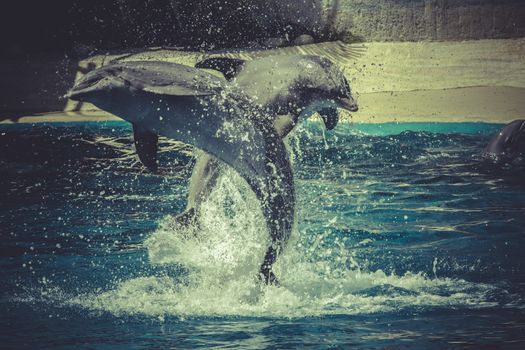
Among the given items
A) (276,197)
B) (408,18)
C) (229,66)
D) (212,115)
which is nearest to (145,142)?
(212,115)

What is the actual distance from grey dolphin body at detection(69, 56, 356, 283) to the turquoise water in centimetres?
56

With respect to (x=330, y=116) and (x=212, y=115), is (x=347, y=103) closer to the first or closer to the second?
(x=330, y=116)

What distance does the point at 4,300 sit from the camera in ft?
16.9

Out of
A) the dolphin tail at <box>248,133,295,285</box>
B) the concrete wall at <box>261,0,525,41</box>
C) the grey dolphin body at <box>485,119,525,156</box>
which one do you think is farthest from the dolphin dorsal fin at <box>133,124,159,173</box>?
the concrete wall at <box>261,0,525,41</box>

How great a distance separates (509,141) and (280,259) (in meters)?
5.16

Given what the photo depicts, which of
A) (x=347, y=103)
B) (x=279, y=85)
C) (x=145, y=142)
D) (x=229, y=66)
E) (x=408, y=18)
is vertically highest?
(x=408, y=18)

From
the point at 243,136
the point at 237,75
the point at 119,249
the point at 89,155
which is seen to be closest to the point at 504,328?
the point at 243,136

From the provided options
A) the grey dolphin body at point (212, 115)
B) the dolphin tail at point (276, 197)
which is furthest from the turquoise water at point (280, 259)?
the grey dolphin body at point (212, 115)

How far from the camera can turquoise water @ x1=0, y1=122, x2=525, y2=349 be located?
459 cm

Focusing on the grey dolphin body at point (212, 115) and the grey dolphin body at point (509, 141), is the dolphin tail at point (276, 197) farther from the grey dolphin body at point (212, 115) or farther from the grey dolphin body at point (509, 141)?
the grey dolphin body at point (509, 141)

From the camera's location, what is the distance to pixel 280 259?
513 cm

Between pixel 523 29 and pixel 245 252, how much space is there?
34.8 feet

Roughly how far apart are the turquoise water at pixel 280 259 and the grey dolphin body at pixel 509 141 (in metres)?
0.31

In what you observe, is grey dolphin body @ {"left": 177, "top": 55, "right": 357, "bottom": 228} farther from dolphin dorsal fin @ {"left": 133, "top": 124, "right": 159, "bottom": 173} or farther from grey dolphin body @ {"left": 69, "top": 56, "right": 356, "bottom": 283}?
dolphin dorsal fin @ {"left": 133, "top": 124, "right": 159, "bottom": 173}
